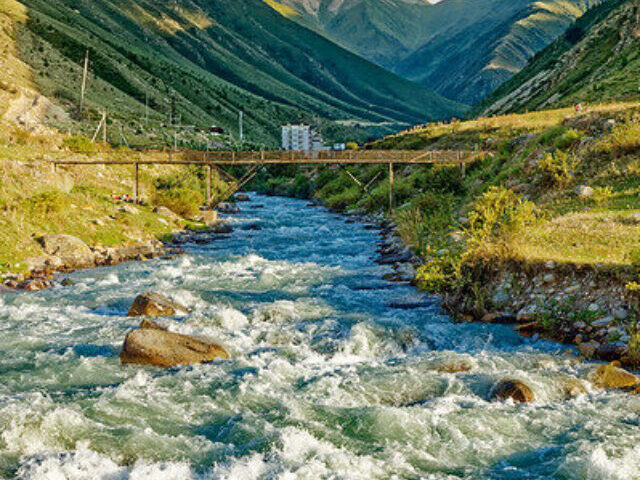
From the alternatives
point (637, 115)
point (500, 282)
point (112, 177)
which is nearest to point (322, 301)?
point (500, 282)

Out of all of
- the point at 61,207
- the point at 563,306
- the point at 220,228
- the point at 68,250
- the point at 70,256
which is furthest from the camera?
the point at 220,228

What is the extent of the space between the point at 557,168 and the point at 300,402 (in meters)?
21.9

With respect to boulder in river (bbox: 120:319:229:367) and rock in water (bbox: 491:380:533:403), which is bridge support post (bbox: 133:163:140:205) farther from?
rock in water (bbox: 491:380:533:403)

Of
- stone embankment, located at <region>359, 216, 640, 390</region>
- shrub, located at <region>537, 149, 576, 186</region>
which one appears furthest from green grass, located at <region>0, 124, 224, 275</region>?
shrub, located at <region>537, 149, 576, 186</region>

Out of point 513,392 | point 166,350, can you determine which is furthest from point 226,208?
point 513,392

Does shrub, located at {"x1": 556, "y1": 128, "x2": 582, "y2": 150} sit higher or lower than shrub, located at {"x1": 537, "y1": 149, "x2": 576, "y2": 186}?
higher

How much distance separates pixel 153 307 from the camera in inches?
834

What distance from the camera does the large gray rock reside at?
30125 millimetres

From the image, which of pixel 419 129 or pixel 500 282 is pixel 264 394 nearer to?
pixel 500 282

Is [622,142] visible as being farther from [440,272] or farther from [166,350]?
[166,350]

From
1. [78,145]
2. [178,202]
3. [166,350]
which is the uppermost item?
[78,145]

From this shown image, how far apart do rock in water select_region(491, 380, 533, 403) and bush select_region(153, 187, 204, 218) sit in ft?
126

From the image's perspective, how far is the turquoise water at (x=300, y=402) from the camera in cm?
1089

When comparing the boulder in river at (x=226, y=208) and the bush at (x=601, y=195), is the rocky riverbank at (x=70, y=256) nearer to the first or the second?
the boulder in river at (x=226, y=208)
